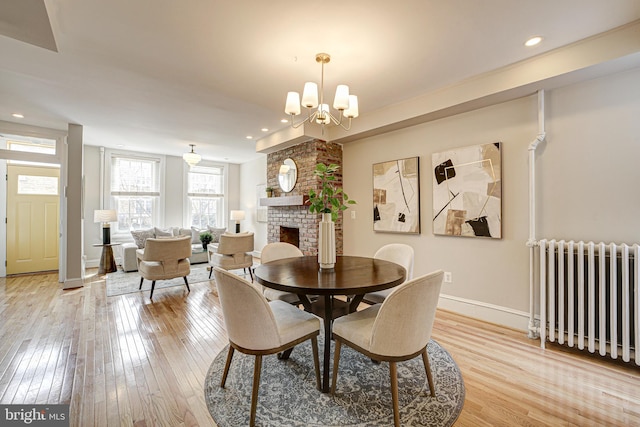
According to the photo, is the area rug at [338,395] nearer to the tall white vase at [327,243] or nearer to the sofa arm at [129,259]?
the tall white vase at [327,243]

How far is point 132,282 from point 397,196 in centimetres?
452

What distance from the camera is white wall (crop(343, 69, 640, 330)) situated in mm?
2141

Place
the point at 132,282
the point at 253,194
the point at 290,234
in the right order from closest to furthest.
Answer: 1. the point at 132,282
2. the point at 290,234
3. the point at 253,194

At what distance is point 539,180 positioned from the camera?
8.23ft

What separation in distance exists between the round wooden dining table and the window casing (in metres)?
5.58

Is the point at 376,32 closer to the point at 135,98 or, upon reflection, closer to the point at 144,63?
the point at 144,63

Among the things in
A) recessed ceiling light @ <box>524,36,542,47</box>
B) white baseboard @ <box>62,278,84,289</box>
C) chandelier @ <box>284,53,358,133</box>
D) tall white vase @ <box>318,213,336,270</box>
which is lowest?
white baseboard @ <box>62,278,84,289</box>

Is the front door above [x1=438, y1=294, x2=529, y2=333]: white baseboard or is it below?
above

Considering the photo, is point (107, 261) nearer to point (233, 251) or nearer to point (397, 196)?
point (233, 251)

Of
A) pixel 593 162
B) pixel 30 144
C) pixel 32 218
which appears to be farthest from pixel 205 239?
pixel 593 162

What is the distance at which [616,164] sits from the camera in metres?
2.15

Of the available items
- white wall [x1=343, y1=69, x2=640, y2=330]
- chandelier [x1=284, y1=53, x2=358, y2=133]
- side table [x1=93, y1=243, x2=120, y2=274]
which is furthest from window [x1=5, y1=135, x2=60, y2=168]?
white wall [x1=343, y1=69, x2=640, y2=330]

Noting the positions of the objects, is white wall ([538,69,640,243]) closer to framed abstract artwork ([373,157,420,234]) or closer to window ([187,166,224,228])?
framed abstract artwork ([373,157,420,234])

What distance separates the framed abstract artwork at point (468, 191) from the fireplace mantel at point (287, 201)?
74.0 inches
